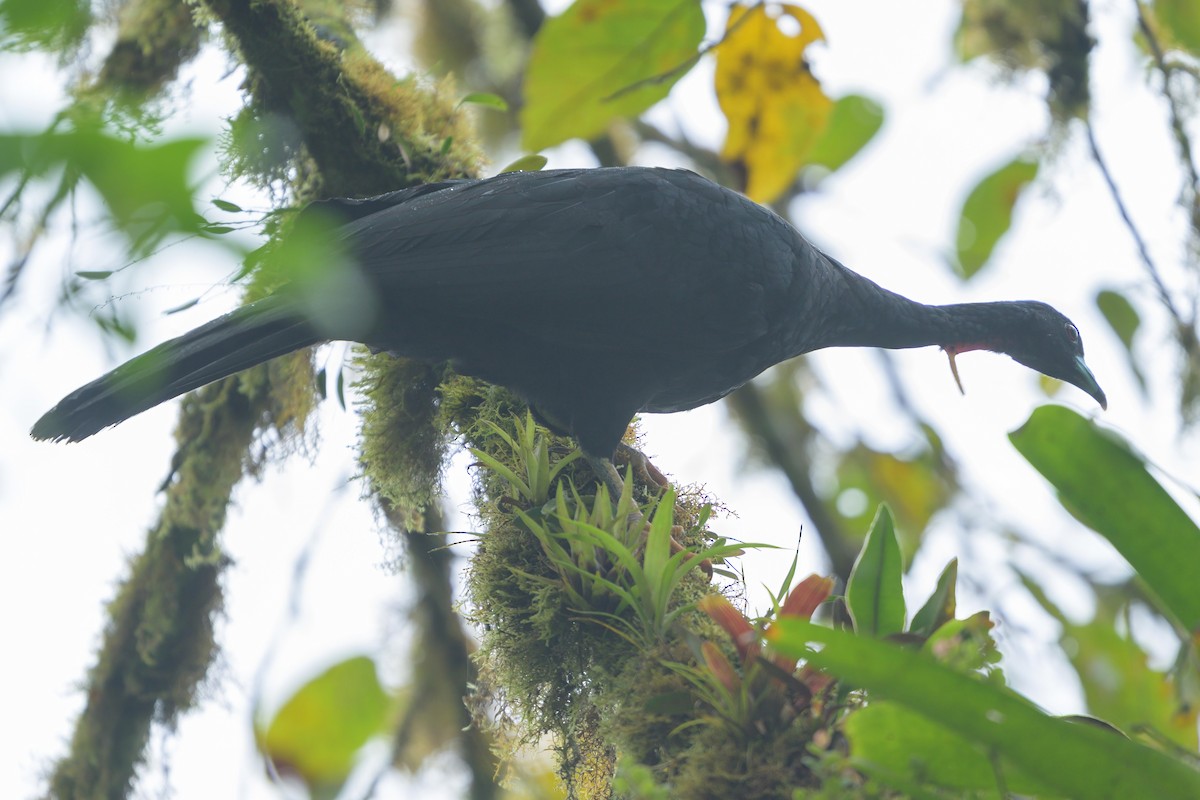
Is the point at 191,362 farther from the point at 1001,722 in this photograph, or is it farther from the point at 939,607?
the point at 1001,722

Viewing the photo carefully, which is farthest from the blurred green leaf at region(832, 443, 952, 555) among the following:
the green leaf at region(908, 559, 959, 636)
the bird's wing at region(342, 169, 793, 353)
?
the green leaf at region(908, 559, 959, 636)

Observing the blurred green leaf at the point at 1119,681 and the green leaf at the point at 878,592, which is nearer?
the green leaf at the point at 878,592

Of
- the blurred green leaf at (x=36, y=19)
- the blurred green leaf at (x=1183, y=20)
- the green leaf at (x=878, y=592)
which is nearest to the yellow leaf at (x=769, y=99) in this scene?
the blurred green leaf at (x=1183, y=20)

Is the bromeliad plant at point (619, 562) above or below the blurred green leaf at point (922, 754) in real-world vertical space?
above

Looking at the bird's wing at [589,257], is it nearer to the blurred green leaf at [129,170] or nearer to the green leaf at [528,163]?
the green leaf at [528,163]

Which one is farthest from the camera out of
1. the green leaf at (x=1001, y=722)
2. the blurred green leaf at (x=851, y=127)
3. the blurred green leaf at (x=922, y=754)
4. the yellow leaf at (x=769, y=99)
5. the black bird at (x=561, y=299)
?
the blurred green leaf at (x=851, y=127)

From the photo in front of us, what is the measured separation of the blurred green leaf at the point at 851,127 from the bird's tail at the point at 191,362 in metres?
4.01

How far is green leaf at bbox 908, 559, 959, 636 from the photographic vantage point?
2.28m

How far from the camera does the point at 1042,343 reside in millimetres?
4797

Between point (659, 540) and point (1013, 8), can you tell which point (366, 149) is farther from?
point (1013, 8)

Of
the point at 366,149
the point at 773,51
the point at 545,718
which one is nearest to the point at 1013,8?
the point at 773,51

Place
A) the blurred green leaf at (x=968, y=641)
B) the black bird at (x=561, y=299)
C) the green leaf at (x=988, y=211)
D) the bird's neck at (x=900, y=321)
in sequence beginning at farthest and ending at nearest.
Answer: the green leaf at (x=988, y=211)
the bird's neck at (x=900, y=321)
the black bird at (x=561, y=299)
the blurred green leaf at (x=968, y=641)

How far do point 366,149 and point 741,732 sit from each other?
2.49 m

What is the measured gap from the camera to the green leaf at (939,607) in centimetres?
228
